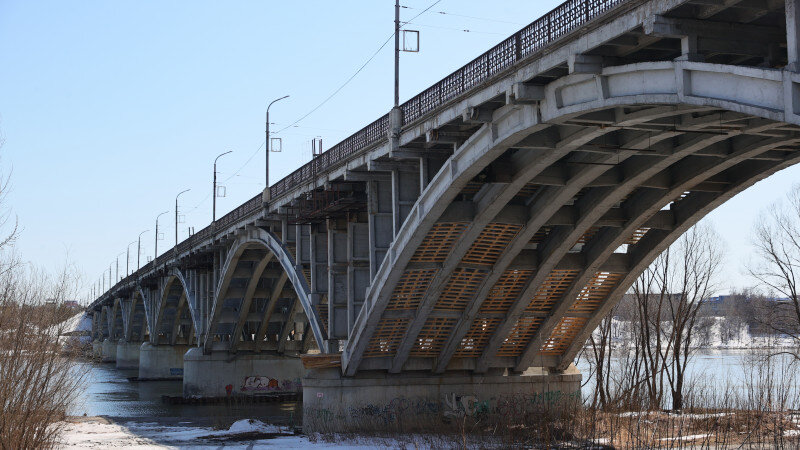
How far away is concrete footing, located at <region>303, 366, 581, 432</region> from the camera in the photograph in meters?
30.6

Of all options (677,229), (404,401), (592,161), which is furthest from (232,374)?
(592,161)

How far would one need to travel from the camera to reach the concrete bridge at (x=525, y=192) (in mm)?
15242

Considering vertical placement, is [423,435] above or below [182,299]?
below

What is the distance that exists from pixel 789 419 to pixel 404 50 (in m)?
15.8

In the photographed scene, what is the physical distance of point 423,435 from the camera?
1094 inches

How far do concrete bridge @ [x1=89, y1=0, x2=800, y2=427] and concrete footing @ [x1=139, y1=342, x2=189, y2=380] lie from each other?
1643 inches

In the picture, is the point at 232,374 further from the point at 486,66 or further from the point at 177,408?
the point at 486,66

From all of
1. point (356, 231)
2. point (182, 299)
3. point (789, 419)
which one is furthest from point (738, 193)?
point (182, 299)

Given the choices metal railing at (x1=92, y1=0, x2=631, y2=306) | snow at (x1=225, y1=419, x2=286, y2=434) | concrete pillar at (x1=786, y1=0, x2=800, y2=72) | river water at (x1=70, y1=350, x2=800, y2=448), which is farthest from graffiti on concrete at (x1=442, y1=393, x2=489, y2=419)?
concrete pillar at (x1=786, y1=0, x2=800, y2=72)

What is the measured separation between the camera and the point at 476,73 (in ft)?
72.5

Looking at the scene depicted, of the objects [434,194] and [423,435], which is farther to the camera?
[423,435]

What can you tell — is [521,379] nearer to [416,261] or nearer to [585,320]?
[585,320]

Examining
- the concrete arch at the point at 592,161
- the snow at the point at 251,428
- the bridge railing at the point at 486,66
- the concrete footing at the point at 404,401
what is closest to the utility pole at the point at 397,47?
the bridge railing at the point at 486,66

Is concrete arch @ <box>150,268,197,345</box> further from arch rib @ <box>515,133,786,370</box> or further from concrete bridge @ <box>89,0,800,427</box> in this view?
arch rib @ <box>515,133,786,370</box>
